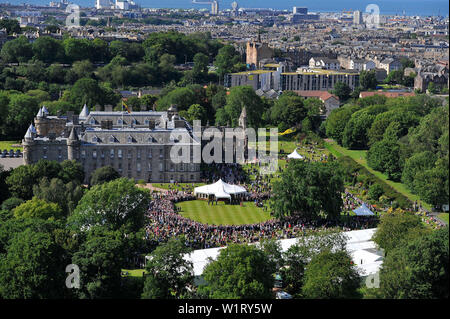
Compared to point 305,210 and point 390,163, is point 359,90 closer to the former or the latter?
point 390,163

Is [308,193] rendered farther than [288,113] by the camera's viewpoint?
No

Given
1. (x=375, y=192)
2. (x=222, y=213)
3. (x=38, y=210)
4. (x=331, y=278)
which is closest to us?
(x=331, y=278)

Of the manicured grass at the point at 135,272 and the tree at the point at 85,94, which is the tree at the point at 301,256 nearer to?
the manicured grass at the point at 135,272

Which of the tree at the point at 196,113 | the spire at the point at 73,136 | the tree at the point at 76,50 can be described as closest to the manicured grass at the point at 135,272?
the spire at the point at 73,136

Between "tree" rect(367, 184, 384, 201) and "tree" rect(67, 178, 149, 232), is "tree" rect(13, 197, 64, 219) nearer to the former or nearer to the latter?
"tree" rect(67, 178, 149, 232)

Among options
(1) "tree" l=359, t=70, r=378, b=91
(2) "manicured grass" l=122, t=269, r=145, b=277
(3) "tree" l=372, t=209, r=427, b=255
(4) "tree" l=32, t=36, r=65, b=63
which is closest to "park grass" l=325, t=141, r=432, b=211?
(3) "tree" l=372, t=209, r=427, b=255

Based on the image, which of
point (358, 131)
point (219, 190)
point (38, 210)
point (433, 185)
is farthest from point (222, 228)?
point (358, 131)

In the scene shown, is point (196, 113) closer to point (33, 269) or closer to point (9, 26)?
point (33, 269)
